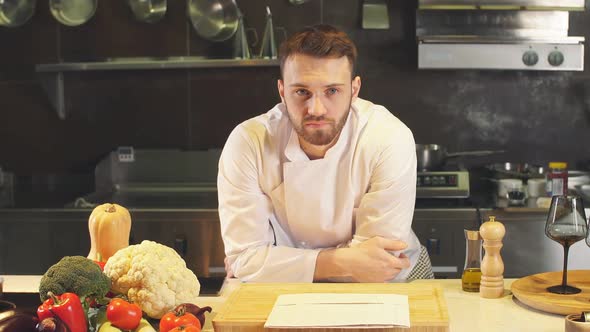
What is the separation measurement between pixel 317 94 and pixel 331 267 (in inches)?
19.0

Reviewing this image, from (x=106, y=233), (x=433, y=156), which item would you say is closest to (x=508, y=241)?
(x=433, y=156)

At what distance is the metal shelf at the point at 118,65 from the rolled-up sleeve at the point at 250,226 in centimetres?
172

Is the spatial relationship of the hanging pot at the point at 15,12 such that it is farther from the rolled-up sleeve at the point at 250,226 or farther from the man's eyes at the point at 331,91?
the man's eyes at the point at 331,91

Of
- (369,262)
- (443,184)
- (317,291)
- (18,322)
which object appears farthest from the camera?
(443,184)

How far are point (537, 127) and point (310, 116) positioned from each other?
2549 millimetres

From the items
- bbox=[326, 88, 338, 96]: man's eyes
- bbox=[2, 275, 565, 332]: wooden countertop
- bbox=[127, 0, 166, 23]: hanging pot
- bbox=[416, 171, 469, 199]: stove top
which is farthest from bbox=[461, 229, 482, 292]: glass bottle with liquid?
bbox=[127, 0, 166, 23]: hanging pot

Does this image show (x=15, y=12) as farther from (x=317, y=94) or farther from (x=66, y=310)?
(x=66, y=310)

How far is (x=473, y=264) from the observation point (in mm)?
2076

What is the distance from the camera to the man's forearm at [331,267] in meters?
2.22

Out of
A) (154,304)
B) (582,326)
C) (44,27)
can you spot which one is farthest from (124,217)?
(44,27)

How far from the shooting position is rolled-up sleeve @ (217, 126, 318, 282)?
2281mm

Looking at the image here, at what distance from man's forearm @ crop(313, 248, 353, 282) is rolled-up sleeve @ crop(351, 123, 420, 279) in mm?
102

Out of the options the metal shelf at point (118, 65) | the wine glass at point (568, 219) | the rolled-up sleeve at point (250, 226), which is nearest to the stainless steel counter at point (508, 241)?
the metal shelf at point (118, 65)

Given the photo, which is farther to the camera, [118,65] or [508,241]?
[118,65]
